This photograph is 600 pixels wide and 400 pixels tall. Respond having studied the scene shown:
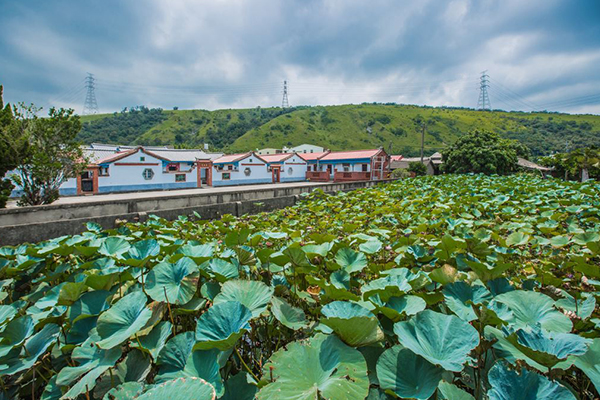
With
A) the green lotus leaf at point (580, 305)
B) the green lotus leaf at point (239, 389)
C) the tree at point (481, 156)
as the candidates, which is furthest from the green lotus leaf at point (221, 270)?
the tree at point (481, 156)

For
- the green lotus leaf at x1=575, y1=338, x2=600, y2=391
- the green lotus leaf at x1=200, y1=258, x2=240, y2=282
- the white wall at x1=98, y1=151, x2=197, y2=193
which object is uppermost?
the white wall at x1=98, y1=151, x2=197, y2=193

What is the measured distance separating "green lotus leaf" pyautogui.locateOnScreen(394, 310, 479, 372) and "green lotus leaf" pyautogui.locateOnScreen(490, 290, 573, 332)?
33 centimetres

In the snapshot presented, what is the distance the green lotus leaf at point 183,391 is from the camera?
668 millimetres

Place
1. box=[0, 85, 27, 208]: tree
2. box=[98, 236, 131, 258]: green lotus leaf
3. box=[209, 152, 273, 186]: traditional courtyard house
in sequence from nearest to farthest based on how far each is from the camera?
box=[98, 236, 131, 258]: green lotus leaf < box=[0, 85, 27, 208]: tree < box=[209, 152, 273, 186]: traditional courtyard house

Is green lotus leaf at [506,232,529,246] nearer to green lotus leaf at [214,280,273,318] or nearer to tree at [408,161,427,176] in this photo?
green lotus leaf at [214,280,273,318]

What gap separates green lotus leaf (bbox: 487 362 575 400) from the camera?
69 centimetres

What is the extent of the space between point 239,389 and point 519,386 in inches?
27.7

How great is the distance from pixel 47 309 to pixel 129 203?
851 centimetres

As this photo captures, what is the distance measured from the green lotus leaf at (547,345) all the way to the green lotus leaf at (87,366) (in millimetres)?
1150

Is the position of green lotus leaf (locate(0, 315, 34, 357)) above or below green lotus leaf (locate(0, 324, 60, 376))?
above

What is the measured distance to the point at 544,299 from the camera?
115cm

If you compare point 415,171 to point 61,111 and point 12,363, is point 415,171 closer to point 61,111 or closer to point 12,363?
point 61,111

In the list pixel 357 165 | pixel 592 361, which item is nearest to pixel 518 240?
→ pixel 592 361

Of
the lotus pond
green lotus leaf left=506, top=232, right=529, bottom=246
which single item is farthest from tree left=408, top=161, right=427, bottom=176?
the lotus pond
